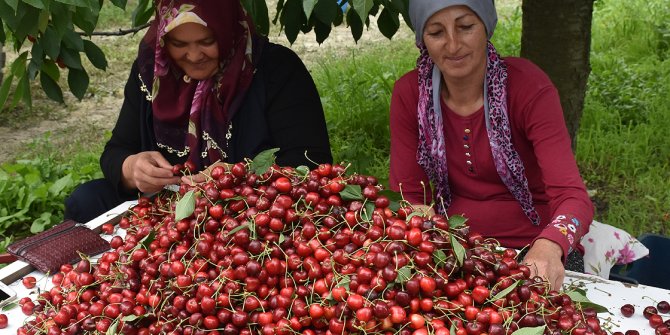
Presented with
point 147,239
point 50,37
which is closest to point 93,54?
point 50,37

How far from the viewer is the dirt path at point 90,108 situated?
19.7 feet

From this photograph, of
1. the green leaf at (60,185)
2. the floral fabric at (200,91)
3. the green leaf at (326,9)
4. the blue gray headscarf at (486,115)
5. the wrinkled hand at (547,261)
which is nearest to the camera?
the wrinkled hand at (547,261)

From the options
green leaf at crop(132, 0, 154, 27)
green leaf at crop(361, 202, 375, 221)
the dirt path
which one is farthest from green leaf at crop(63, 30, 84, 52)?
the dirt path

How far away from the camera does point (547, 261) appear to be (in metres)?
1.88

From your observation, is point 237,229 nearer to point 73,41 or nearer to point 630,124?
point 73,41

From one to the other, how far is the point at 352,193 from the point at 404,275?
0.32 meters

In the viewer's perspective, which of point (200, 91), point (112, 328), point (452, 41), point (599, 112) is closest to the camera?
point (112, 328)

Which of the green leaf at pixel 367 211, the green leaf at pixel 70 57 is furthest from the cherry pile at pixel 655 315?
the green leaf at pixel 70 57

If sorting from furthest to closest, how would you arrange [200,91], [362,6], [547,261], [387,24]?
[387,24]
[200,91]
[547,261]
[362,6]

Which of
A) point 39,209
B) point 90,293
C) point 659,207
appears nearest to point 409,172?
point 90,293

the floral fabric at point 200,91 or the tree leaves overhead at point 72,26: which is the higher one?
the tree leaves overhead at point 72,26

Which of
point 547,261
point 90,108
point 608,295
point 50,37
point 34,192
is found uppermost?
point 50,37

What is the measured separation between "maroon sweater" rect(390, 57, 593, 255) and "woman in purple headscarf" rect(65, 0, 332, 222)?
1.19 ft

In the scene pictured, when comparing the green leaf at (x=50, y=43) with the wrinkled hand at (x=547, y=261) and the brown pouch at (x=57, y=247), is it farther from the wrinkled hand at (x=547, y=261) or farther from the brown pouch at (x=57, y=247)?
the wrinkled hand at (x=547, y=261)
